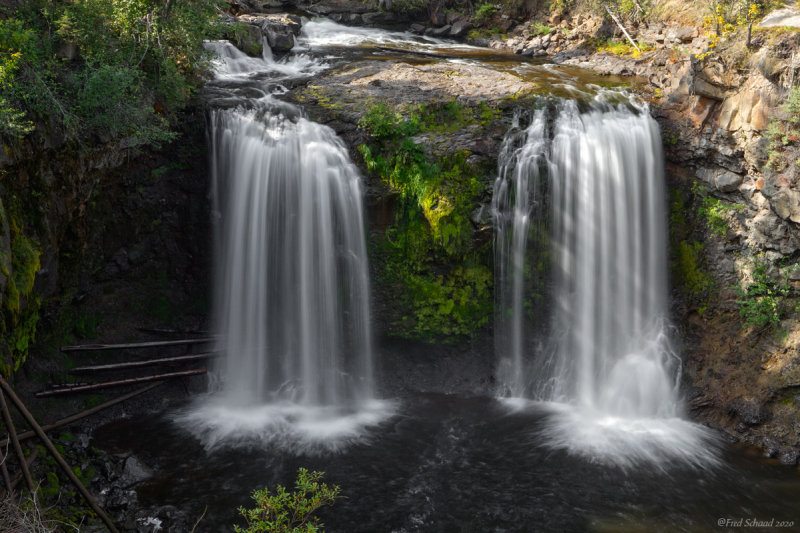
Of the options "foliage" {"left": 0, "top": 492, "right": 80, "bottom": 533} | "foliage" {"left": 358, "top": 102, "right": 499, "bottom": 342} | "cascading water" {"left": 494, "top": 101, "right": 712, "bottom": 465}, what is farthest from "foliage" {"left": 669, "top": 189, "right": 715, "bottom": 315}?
"foliage" {"left": 0, "top": 492, "right": 80, "bottom": 533}

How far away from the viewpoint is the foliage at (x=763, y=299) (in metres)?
10.0

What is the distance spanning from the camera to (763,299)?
10.1 m

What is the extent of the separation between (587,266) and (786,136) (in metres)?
4.14

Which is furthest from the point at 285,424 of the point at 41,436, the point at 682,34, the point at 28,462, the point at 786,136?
the point at 682,34

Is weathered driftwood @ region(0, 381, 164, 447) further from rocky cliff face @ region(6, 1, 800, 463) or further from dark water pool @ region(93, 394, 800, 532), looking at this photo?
rocky cliff face @ region(6, 1, 800, 463)

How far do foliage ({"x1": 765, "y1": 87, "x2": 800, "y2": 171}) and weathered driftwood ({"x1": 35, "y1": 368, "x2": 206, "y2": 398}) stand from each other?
37.3ft

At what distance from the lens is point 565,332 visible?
11117 millimetres

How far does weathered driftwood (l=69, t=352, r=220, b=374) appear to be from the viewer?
975 centimetres

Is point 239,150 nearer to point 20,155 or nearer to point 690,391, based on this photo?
point 20,155

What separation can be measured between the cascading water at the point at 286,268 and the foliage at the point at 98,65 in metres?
1.27

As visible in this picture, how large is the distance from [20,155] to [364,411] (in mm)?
6861

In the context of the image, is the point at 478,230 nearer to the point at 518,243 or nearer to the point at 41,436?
the point at 518,243

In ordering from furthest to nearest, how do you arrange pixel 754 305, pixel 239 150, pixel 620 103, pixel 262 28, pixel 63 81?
1. pixel 262 28
2. pixel 620 103
3. pixel 239 150
4. pixel 754 305
5. pixel 63 81

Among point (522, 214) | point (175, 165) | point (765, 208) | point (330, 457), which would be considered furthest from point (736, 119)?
point (175, 165)
